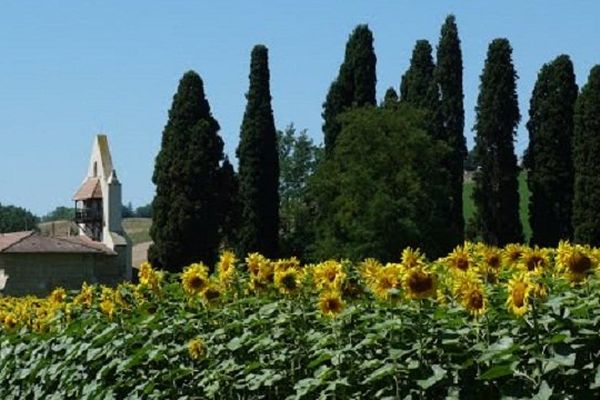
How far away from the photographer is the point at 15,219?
4791 inches

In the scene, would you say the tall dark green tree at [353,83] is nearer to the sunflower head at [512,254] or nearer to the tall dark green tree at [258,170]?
the tall dark green tree at [258,170]

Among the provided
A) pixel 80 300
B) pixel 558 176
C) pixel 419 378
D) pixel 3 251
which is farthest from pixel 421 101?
pixel 419 378

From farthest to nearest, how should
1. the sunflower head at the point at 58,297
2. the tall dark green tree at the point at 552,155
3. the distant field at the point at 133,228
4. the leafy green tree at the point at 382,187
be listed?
the distant field at the point at 133,228, the tall dark green tree at the point at 552,155, the leafy green tree at the point at 382,187, the sunflower head at the point at 58,297

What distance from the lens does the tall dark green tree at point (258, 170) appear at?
46.8m

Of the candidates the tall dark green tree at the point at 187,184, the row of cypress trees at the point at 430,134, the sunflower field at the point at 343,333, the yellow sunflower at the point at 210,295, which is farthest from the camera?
the tall dark green tree at the point at 187,184

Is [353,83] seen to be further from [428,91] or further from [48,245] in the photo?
[48,245]

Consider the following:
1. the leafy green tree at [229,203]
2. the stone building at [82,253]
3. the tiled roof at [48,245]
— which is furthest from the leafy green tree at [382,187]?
the tiled roof at [48,245]

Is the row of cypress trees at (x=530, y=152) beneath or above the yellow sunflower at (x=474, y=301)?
above

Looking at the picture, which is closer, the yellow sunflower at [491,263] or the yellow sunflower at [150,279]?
the yellow sunflower at [491,263]

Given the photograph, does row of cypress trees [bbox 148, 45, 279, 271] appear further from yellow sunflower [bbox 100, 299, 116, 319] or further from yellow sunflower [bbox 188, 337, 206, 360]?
yellow sunflower [bbox 188, 337, 206, 360]

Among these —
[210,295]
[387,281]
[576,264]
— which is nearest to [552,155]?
[210,295]

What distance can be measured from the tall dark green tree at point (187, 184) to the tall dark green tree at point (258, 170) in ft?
3.98

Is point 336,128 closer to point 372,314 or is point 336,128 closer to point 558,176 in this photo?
point 558,176

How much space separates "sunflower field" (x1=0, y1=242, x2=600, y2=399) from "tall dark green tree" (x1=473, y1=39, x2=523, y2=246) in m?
38.9
